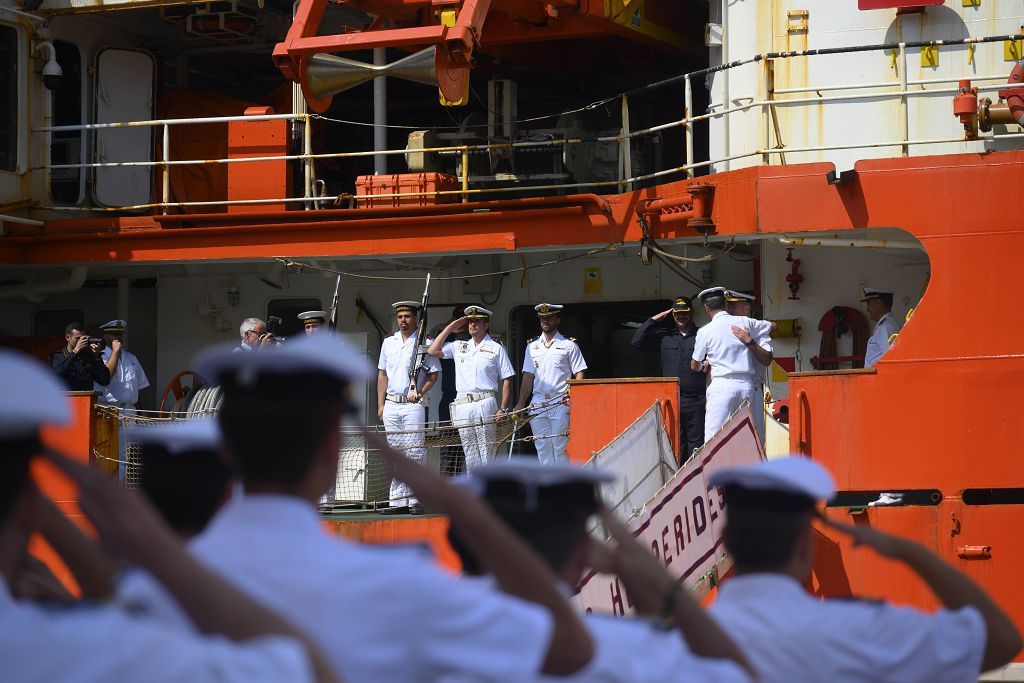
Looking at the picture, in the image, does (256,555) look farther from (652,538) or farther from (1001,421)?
(1001,421)

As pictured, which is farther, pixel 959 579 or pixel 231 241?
pixel 231 241

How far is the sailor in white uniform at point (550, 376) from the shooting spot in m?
10.7

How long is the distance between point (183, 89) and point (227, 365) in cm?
1261

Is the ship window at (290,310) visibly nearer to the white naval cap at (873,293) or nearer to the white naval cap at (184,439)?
the white naval cap at (873,293)

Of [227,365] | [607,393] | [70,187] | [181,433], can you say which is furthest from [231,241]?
[227,365]

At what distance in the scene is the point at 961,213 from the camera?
9070 mm

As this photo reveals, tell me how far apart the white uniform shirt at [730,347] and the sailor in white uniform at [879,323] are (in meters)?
0.72

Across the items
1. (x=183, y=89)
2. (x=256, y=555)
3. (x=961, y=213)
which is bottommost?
(x=256, y=555)

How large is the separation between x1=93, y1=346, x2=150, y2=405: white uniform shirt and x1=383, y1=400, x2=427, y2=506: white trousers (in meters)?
2.55

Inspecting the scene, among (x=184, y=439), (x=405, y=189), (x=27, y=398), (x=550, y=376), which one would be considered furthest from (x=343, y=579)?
(x=405, y=189)

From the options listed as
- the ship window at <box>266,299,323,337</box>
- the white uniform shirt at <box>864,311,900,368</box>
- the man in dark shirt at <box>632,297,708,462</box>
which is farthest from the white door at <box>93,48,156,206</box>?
the white uniform shirt at <box>864,311,900,368</box>

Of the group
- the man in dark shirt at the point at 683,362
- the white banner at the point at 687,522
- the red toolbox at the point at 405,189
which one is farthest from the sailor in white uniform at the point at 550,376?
the white banner at the point at 687,522

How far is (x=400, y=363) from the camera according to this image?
436 inches

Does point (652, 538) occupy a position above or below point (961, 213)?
below
